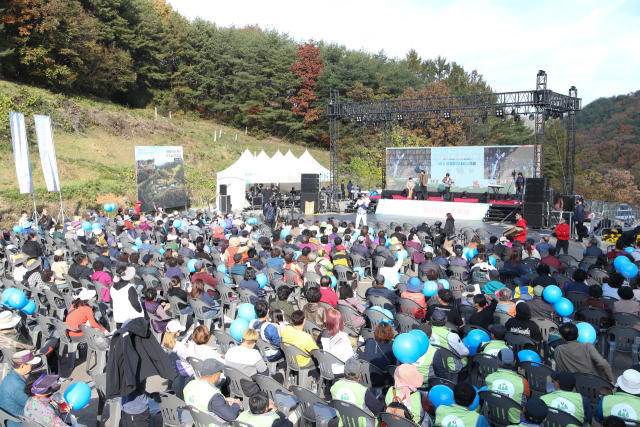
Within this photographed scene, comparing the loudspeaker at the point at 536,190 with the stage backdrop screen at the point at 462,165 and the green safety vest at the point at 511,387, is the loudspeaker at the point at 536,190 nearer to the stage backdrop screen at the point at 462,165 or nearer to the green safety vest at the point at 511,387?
the stage backdrop screen at the point at 462,165

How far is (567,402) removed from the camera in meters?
3.41

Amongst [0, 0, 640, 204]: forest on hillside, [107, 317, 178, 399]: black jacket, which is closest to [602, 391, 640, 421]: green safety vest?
[107, 317, 178, 399]: black jacket

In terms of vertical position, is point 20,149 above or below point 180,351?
above

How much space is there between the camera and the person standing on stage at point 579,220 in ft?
44.4

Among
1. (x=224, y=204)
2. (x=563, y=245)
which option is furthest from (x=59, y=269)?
(x=224, y=204)

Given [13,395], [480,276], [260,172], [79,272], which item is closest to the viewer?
[13,395]

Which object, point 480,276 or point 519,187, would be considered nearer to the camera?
point 480,276

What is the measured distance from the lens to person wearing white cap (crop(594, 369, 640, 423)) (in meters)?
3.31

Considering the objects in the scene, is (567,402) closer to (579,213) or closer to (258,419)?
(258,419)

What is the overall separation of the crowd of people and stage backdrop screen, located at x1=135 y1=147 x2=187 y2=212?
7632 millimetres

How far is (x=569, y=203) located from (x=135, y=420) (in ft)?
55.4

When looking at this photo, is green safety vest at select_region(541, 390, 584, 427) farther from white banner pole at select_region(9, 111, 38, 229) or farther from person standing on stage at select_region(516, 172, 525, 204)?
person standing on stage at select_region(516, 172, 525, 204)

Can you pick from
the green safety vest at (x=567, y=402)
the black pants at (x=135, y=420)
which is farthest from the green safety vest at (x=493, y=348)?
the black pants at (x=135, y=420)

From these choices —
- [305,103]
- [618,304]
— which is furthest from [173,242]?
[305,103]
